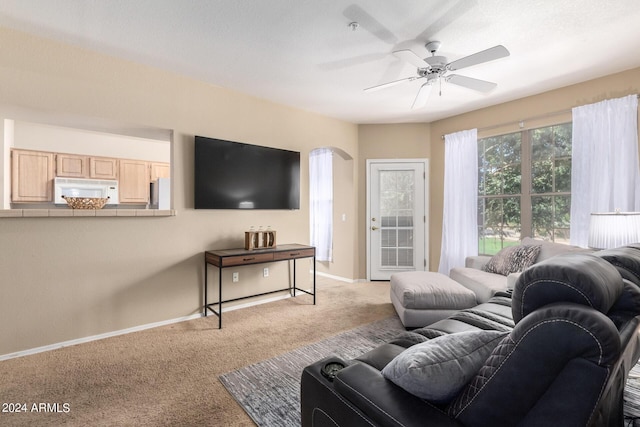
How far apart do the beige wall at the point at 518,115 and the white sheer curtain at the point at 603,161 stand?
16cm

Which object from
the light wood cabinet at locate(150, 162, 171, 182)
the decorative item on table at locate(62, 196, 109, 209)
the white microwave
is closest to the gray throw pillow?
the decorative item on table at locate(62, 196, 109, 209)

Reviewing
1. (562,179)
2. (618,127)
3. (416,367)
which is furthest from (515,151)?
(416,367)

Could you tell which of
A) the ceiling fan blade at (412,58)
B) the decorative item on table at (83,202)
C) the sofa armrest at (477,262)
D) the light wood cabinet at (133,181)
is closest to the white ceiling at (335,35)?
the ceiling fan blade at (412,58)

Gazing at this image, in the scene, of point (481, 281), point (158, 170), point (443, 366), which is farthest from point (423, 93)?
point (158, 170)

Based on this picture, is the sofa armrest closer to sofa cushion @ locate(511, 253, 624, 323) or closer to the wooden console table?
the wooden console table

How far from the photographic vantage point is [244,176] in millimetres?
3686

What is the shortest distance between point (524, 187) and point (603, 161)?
88 centimetres

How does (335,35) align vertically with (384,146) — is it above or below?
above

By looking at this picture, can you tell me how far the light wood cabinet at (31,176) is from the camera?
439 cm

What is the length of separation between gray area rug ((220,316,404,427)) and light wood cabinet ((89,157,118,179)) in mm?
4569

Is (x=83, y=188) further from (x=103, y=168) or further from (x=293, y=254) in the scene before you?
(x=293, y=254)

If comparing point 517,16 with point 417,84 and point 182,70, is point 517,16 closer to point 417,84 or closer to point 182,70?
point 417,84

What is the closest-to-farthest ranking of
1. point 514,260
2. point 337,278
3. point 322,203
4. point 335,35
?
point 335,35 → point 514,260 → point 337,278 → point 322,203

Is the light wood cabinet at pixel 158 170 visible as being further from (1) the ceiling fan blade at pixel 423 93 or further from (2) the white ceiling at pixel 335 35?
(1) the ceiling fan blade at pixel 423 93
